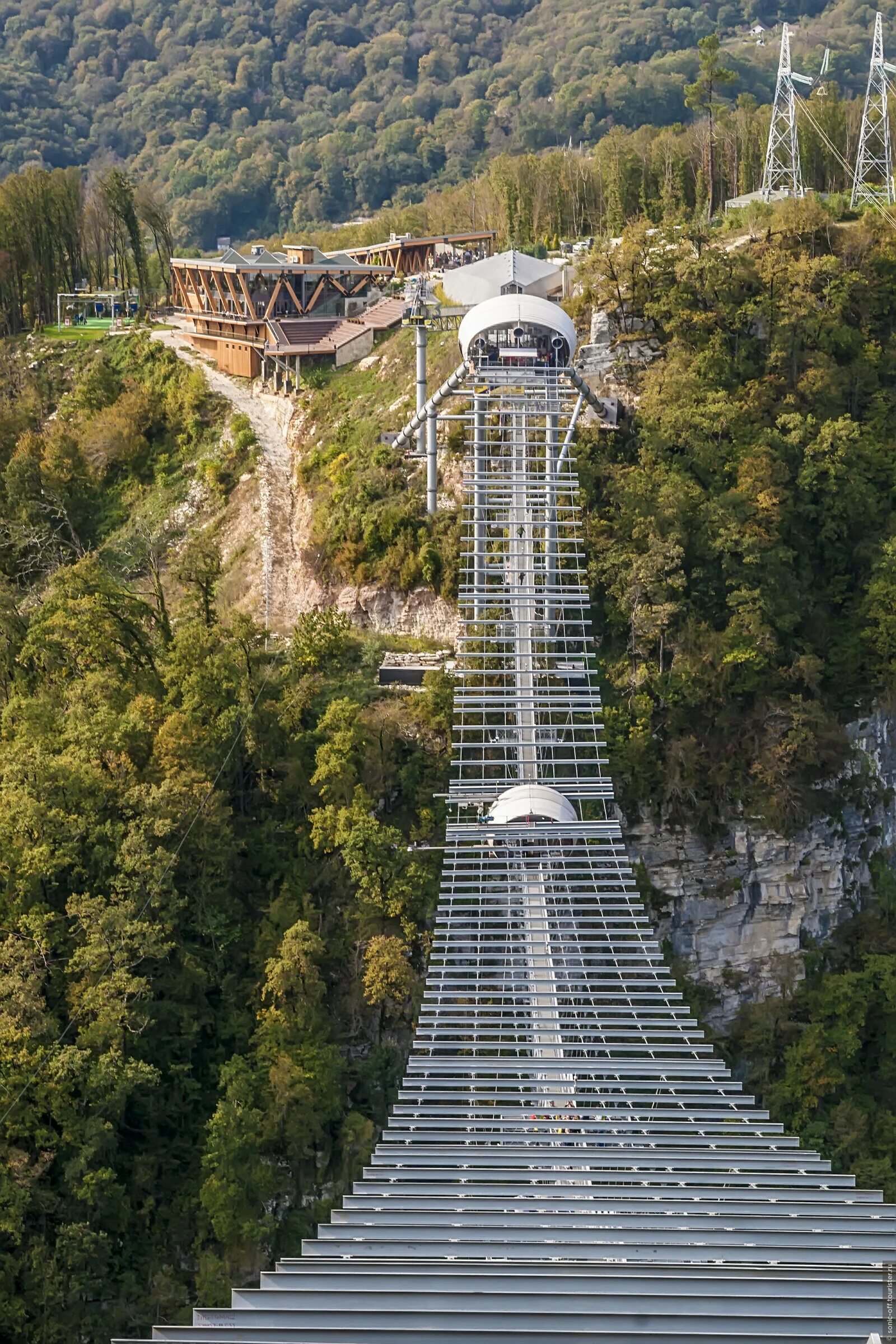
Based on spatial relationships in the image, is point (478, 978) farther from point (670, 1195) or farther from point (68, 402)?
point (68, 402)

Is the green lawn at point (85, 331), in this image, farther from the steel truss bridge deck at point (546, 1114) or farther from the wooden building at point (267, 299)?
the steel truss bridge deck at point (546, 1114)

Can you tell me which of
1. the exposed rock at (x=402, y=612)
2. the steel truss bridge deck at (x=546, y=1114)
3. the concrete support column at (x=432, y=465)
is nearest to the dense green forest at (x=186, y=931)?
the exposed rock at (x=402, y=612)

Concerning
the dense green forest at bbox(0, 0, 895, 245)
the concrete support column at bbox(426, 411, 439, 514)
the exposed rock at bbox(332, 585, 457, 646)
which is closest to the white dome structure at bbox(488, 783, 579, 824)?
the exposed rock at bbox(332, 585, 457, 646)

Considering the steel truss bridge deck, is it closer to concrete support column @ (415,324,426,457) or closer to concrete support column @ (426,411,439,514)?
concrete support column @ (426,411,439,514)

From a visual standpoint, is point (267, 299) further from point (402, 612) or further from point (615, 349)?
point (402, 612)

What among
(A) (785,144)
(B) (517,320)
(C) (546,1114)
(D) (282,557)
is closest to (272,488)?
(D) (282,557)
